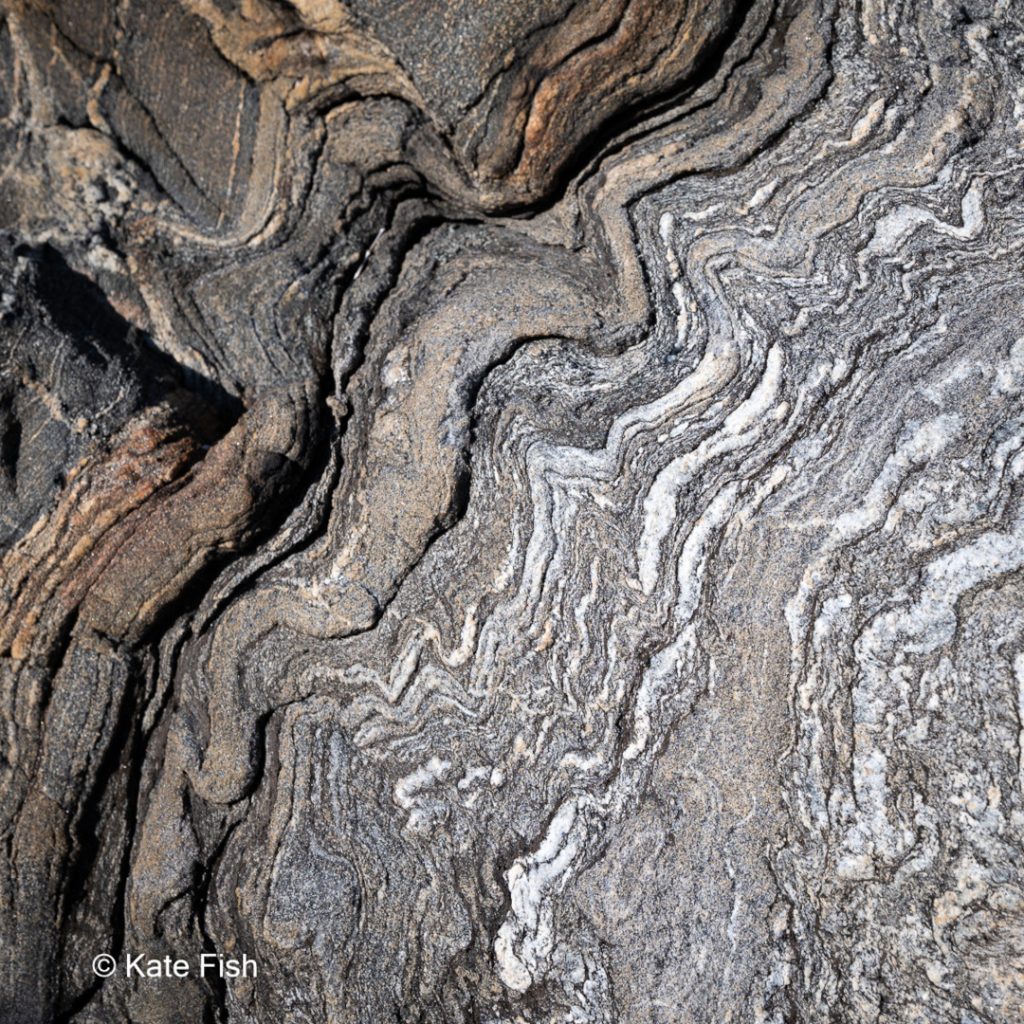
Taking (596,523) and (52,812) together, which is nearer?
(596,523)

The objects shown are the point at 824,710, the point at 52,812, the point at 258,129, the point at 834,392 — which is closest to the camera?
the point at 824,710

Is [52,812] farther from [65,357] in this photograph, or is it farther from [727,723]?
[727,723]

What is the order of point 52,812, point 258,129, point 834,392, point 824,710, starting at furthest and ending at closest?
point 258,129, point 52,812, point 834,392, point 824,710

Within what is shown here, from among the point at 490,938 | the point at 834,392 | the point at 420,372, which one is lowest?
the point at 490,938

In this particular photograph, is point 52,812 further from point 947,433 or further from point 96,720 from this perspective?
point 947,433

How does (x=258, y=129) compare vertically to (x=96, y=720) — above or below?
above

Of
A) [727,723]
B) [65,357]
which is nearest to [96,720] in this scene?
[65,357]
